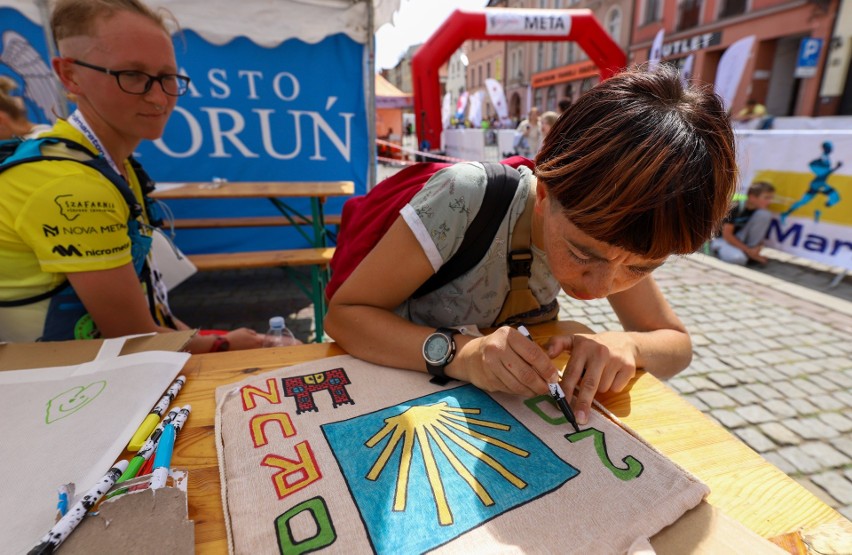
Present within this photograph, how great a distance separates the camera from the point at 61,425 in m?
0.85

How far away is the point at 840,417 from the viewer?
263 centimetres

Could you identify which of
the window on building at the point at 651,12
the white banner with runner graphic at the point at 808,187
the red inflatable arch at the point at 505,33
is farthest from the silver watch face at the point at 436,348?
the window on building at the point at 651,12

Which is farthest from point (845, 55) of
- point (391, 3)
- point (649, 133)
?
point (649, 133)

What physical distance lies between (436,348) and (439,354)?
0.06 ft

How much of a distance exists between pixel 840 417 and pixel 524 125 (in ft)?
35.8

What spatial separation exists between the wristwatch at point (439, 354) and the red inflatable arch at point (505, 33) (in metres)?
11.1

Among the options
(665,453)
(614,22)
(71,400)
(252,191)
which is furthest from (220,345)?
(614,22)

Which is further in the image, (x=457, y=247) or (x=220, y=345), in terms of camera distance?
(x=220, y=345)

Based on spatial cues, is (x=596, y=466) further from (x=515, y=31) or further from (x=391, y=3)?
(x=515, y=31)

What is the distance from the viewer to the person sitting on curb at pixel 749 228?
5.35 metres

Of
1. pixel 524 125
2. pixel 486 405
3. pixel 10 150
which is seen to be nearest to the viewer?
pixel 486 405

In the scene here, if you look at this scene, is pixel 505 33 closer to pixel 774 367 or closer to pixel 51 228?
pixel 774 367

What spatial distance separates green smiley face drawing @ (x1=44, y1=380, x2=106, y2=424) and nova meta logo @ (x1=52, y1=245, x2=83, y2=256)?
50 centimetres

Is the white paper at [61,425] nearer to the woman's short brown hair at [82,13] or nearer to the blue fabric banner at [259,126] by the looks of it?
the woman's short brown hair at [82,13]
